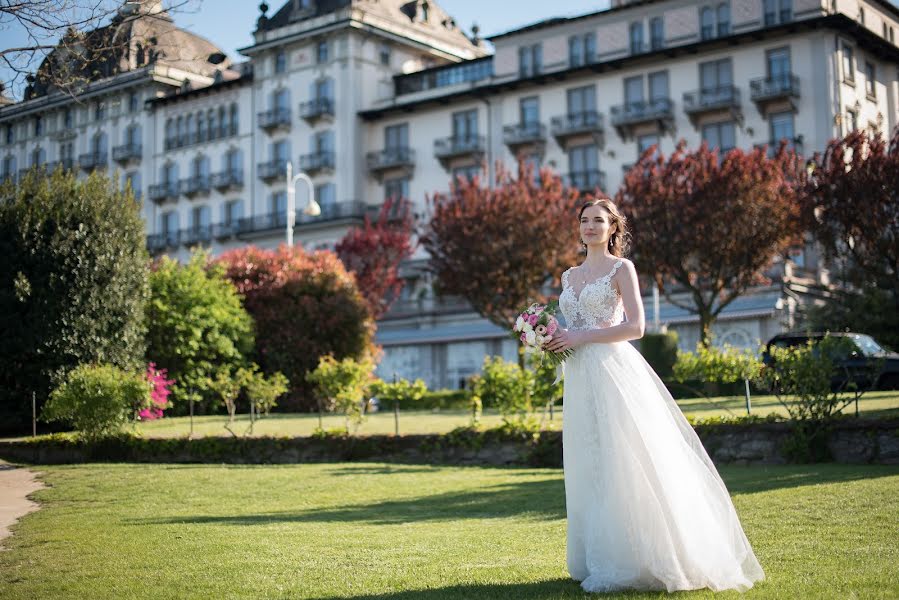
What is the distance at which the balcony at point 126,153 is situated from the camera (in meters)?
72.1

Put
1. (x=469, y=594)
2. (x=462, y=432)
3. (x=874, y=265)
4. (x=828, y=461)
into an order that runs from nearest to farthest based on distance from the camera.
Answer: (x=469, y=594), (x=828, y=461), (x=462, y=432), (x=874, y=265)

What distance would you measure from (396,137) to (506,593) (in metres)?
56.3

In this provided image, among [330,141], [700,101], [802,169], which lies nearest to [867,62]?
[700,101]

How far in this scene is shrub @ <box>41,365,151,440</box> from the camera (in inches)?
719

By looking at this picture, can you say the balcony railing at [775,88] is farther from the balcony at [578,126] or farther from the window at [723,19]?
the balcony at [578,126]

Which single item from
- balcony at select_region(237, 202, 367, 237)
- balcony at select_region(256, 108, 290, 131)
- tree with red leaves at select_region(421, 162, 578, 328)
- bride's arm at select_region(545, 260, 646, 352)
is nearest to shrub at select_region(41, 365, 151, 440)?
bride's arm at select_region(545, 260, 646, 352)

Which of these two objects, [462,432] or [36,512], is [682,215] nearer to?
[462,432]

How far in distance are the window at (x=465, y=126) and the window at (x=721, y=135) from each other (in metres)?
13.0

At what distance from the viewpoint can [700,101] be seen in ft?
163

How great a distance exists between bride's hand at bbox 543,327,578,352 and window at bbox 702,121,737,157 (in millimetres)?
44224

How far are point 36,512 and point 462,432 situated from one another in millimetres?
7714

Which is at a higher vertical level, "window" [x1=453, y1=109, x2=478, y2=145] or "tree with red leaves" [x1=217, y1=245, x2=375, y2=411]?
"window" [x1=453, y1=109, x2=478, y2=145]

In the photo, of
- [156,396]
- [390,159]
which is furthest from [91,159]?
[156,396]

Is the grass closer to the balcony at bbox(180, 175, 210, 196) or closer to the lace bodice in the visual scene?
the lace bodice
